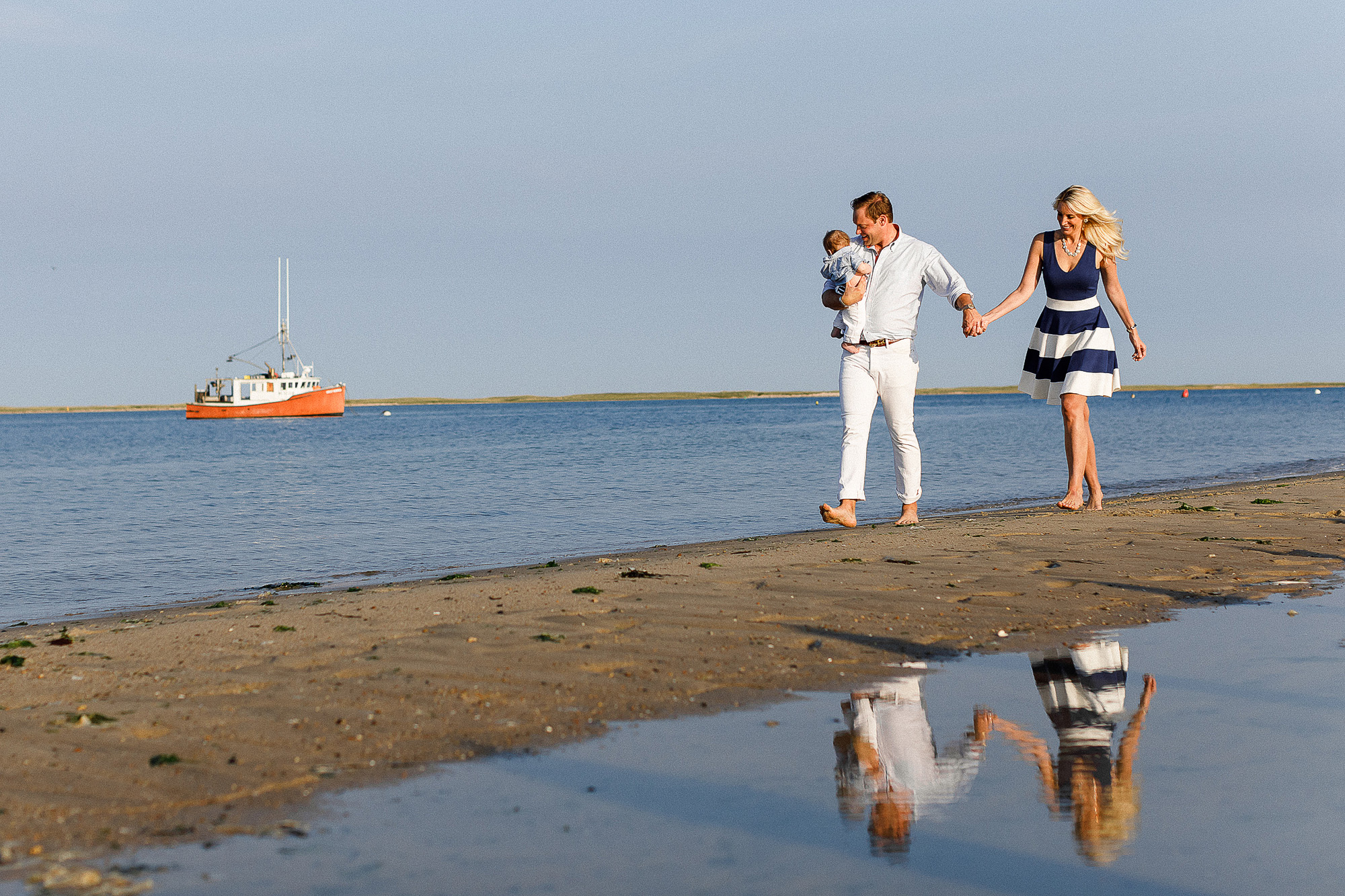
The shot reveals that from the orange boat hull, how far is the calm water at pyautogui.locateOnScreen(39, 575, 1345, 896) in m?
92.5

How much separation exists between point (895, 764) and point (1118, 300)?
6109mm

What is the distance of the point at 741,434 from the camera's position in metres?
46.0

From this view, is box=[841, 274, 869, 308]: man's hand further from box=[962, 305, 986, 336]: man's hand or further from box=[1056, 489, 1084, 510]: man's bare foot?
box=[1056, 489, 1084, 510]: man's bare foot

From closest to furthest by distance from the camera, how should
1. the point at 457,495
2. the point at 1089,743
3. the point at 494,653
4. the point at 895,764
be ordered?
the point at 895,764
the point at 1089,743
the point at 494,653
the point at 457,495

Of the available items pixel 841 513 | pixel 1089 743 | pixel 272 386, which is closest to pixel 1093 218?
pixel 841 513

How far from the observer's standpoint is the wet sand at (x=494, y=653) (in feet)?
9.11

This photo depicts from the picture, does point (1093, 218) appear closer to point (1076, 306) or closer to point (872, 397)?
point (1076, 306)

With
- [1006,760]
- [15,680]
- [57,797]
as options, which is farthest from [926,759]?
[15,680]

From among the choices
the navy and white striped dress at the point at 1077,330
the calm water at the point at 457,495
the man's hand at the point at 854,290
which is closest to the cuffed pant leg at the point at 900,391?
the man's hand at the point at 854,290

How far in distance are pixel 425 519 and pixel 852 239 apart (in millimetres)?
8708

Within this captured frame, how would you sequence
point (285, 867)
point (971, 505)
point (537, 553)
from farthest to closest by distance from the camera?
point (971, 505) < point (537, 553) < point (285, 867)

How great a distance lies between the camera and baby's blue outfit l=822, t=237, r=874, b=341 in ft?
25.1

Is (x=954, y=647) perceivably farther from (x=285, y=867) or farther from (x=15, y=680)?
(x=15, y=680)

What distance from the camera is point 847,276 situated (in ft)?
25.1
